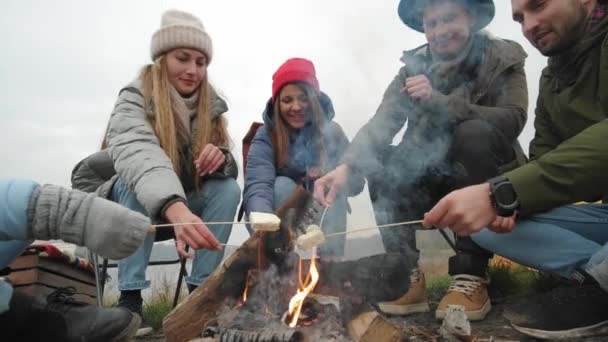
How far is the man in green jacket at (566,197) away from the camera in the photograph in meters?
2.08

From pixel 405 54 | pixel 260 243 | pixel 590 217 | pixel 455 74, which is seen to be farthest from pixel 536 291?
pixel 260 243

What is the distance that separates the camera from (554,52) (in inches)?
98.6

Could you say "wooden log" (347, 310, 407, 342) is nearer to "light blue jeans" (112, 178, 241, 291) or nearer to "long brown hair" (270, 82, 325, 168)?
Result: "light blue jeans" (112, 178, 241, 291)

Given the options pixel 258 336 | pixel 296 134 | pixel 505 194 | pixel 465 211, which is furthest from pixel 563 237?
pixel 296 134

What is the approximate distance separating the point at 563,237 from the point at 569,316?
0.39 m

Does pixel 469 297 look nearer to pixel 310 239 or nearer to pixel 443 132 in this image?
pixel 443 132

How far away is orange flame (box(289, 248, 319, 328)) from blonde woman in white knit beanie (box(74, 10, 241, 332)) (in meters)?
0.74

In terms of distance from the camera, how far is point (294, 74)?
3725 millimetres

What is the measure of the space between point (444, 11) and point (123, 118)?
238cm

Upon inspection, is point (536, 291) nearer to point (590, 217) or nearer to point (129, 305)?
point (590, 217)

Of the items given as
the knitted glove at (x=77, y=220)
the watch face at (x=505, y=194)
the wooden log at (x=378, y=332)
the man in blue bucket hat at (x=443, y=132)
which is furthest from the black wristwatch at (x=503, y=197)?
the knitted glove at (x=77, y=220)

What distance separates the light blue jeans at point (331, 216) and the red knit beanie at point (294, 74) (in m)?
0.72

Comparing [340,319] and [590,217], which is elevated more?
[590,217]

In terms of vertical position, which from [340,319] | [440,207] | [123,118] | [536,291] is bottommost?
[536,291]
